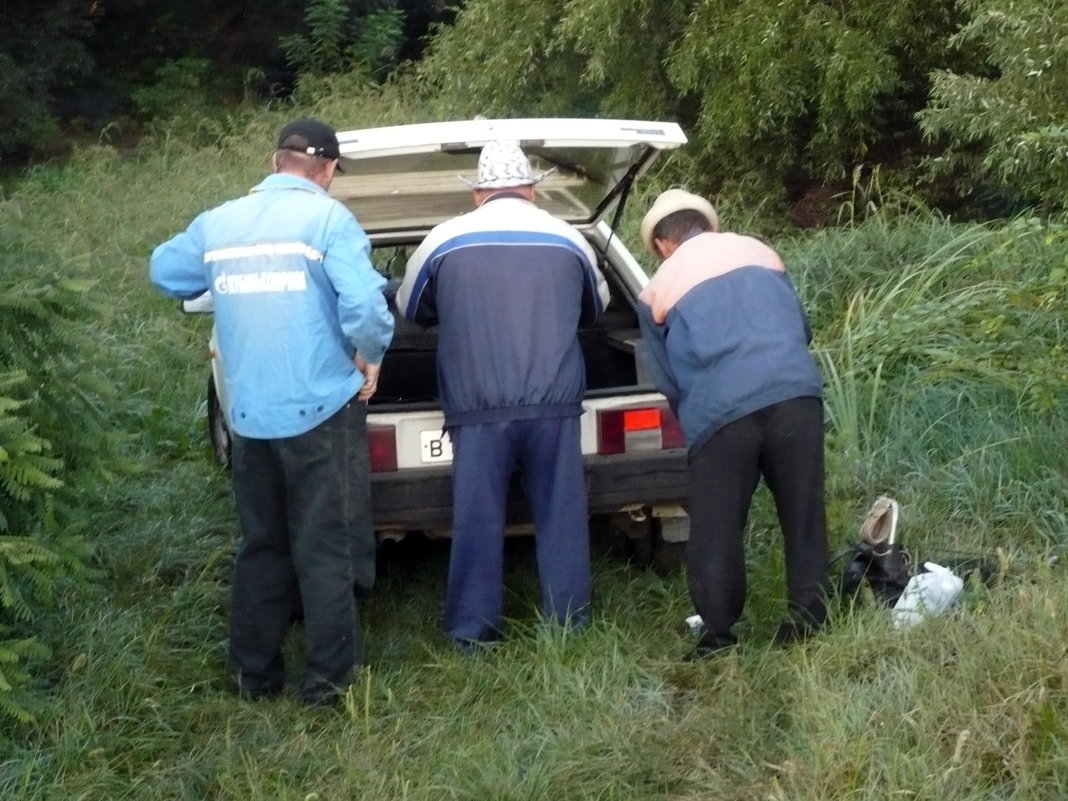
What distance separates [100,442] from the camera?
3.98 metres

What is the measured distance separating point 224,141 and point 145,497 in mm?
9519

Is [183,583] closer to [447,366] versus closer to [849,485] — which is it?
[447,366]

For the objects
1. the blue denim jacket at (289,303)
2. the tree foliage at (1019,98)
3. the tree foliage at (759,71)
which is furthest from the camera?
the tree foliage at (759,71)

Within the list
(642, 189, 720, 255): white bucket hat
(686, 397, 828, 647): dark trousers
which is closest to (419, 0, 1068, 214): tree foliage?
(642, 189, 720, 255): white bucket hat

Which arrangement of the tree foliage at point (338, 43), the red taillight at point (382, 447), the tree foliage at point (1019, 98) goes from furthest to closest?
the tree foliage at point (338, 43), the tree foliage at point (1019, 98), the red taillight at point (382, 447)

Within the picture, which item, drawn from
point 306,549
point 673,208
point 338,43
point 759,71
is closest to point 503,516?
point 306,549

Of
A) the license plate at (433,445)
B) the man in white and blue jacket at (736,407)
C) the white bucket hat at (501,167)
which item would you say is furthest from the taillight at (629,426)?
the white bucket hat at (501,167)

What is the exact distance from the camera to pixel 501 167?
14.6 ft

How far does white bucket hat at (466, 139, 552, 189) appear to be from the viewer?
445cm

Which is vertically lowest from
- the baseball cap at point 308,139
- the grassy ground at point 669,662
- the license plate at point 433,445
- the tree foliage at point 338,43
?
the tree foliage at point 338,43

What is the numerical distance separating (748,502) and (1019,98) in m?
4.08

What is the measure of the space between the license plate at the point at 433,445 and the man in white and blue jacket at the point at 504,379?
0.41 feet

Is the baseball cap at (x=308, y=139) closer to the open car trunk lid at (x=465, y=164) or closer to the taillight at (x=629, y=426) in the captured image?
the open car trunk lid at (x=465, y=164)

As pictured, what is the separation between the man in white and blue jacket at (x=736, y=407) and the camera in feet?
13.2
